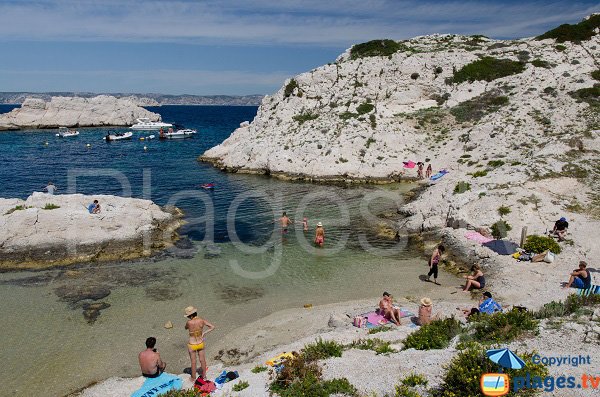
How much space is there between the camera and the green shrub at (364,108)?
58469 mm

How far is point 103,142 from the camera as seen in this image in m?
96.1

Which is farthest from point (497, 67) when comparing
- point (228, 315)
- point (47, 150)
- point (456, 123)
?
point (47, 150)

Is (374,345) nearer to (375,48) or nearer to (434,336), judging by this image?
→ (434,336)

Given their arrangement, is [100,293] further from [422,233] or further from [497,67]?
[497,67]

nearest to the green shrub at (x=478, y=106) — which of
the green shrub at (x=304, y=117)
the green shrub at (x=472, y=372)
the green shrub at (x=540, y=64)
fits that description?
the green shrub at (x=540, y=64)

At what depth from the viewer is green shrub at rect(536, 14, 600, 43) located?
61406 millimetres

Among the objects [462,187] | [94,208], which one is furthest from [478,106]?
[94,208]

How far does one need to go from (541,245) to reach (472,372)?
16411mm

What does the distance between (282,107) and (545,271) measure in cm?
4976

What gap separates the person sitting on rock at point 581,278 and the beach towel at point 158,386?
1802cm

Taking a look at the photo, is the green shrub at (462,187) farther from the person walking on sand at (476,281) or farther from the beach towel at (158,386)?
the beach towel at (158,386)

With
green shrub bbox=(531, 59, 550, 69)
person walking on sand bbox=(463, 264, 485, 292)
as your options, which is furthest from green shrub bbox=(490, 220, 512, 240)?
green shrub bbox=(531, 59, 550, 69)

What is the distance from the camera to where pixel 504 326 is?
13.2 metres

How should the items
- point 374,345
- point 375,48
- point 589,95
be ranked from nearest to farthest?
1. point 374,345
2. point 589,95
3. point 375,48
